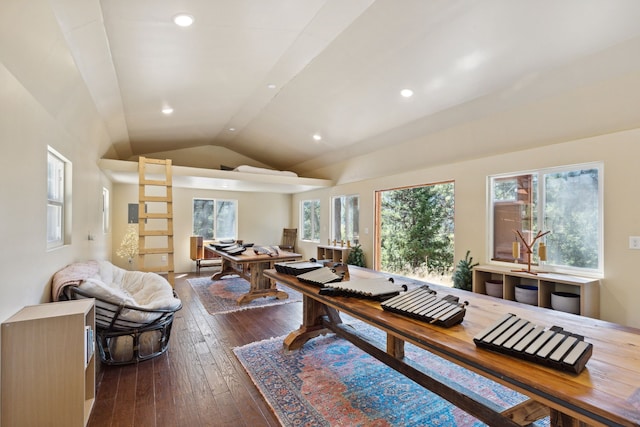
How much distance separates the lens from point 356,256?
5.98 m

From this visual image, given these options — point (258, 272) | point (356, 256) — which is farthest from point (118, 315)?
point (356, 256)

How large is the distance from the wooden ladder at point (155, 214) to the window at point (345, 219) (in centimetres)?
342

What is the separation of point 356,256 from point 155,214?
11.4 ft

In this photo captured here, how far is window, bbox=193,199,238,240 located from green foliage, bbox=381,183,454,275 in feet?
13.0

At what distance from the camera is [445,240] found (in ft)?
18.9

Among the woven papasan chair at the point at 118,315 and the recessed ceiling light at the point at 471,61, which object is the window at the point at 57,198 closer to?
the woven papasan chair at the point at 118,315

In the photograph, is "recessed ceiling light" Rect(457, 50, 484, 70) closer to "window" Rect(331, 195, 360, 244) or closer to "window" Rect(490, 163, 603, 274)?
"window" Rect(490, 163, 603, 274)

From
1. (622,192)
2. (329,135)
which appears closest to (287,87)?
(329,135)

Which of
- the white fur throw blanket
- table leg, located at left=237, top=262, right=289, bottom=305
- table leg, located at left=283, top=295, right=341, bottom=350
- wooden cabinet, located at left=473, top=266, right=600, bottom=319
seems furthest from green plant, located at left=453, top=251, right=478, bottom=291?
the white fur throw blanket

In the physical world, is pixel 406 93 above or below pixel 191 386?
above

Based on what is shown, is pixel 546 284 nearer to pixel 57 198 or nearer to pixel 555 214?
pixel 555 214

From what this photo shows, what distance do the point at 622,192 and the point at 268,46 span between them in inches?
141

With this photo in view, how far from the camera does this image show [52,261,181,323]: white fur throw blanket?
7.96 ft

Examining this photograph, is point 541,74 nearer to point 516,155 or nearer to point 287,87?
point 516,155
